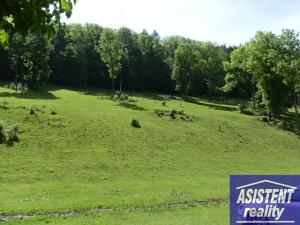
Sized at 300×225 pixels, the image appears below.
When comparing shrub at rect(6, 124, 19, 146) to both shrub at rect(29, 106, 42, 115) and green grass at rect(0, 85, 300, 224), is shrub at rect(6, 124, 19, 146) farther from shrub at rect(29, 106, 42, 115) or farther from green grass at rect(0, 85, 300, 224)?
shrub at rect(29, 106, 42, 115)

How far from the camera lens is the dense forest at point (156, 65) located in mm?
97062

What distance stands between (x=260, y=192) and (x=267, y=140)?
60126 mm

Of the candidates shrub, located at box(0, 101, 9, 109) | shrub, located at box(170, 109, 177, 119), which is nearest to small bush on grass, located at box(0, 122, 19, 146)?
shrub, located at box(0, 101, 9, 109)

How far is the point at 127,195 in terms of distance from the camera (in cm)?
3631

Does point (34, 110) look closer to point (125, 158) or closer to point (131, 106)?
point (125, 158)

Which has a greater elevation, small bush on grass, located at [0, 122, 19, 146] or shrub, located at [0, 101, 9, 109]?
shrub, located at [0, 101, 9, 109]

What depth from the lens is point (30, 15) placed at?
297 inches

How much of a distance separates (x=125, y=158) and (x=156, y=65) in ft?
298

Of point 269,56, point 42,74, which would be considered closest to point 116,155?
point 42,74

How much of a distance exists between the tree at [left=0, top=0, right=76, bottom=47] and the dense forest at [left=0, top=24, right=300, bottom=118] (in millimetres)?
75633

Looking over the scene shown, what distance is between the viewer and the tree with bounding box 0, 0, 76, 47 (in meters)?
7.34

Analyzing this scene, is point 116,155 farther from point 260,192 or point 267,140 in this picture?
point 260,192

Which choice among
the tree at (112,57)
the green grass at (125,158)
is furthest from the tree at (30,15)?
the tree at (112,57)

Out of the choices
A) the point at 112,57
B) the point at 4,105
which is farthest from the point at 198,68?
the point at 4,105
